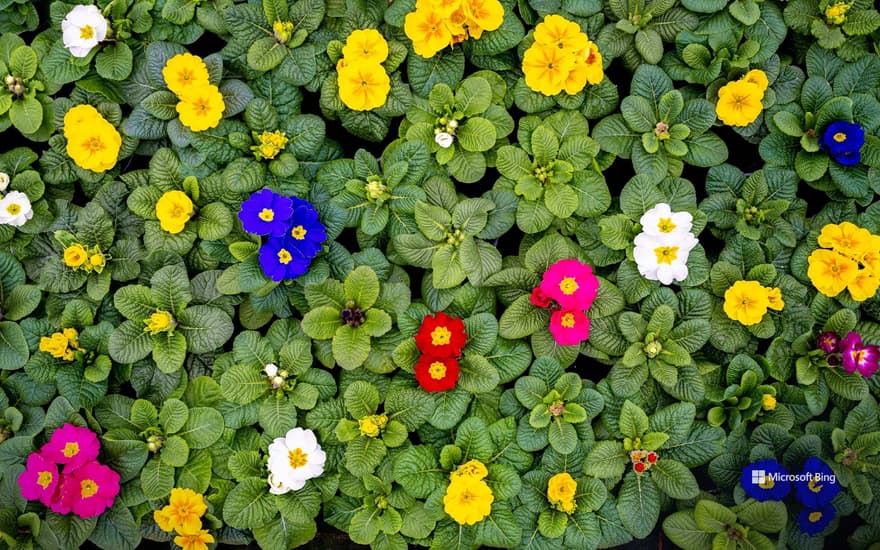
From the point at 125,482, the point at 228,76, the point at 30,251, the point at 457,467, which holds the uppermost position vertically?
the point at 228,76

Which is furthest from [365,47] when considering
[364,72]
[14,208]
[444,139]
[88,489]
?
[88,489]

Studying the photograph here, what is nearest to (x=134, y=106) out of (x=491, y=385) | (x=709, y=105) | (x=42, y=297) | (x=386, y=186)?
(x=42, y=297)

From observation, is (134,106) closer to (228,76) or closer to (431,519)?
(228,76)

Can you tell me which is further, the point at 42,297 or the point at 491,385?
the point at 42,297

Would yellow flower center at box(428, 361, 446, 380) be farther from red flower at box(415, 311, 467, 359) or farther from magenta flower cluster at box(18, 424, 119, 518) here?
magenta flower cluster at box(18, 424, 119, 518)

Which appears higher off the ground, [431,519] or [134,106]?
[134,106]

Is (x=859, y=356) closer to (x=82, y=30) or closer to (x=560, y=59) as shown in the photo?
(x=560, y=59)
